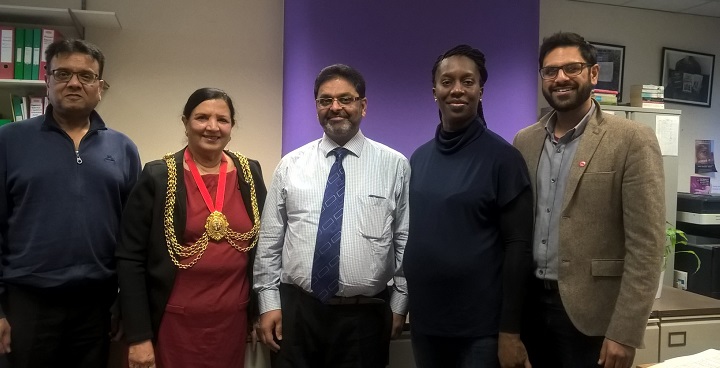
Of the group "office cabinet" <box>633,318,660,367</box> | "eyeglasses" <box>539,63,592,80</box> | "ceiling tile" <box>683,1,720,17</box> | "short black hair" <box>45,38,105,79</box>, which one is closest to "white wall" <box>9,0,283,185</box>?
"short black hair" <box>45,38,105,79</box>

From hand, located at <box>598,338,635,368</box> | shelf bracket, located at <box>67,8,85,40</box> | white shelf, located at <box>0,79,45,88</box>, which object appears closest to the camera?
hand, located at <box>598,338,635,368</box>

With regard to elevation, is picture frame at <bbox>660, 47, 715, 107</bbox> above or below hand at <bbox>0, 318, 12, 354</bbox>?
above

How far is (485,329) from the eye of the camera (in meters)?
1.59

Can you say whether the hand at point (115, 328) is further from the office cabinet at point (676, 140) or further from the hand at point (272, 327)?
the office cabinet at point (676, 140)

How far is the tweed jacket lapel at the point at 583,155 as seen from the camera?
1569 millimetres

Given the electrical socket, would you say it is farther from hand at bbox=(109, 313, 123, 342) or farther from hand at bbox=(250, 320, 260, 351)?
hand at bbox=(109, 313, 123, 342)

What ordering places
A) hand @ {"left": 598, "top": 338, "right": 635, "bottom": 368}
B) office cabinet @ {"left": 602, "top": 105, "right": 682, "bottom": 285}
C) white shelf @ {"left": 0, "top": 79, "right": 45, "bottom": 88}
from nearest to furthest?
hand @ {"left": 598, "top": 338, "right": 635, "bottom": 368}, white shelf @ {"left": 0, "top": 79, "right": 45, "bottom": 88}, office cabinet @ {"left": 602, "top": 105, "right": 682, "bottom": 285}

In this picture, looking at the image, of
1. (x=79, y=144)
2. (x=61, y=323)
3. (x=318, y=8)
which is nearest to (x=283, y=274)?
(x=61, y=323)

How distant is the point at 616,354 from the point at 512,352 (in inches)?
11.5

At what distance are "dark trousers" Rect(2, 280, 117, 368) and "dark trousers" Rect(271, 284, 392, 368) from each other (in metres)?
0.65

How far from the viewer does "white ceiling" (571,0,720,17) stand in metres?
4.38

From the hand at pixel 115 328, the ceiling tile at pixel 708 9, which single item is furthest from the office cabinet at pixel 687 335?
the ceiling tile at pixel 708 9

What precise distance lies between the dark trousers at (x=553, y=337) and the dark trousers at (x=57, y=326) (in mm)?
1457

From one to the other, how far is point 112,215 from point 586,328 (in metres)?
1.62
